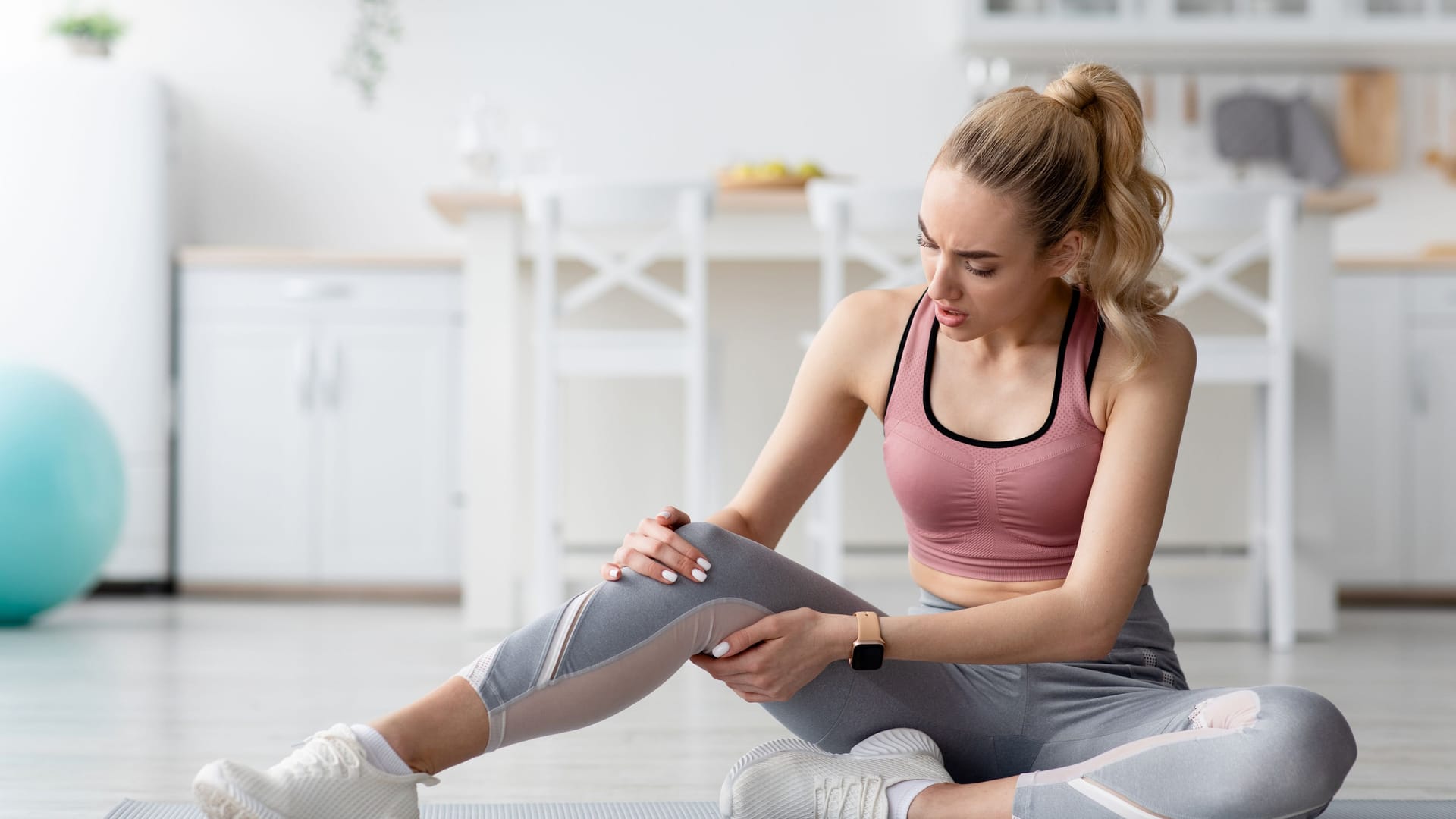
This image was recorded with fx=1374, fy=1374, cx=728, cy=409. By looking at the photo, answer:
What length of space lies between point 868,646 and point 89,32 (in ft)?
11.9

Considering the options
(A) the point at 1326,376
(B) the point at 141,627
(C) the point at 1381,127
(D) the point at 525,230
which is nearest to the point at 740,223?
(D) the point at 525,230

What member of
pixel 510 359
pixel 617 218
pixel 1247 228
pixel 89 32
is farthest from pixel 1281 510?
pixel 89 32

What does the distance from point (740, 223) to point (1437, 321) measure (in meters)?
1.91

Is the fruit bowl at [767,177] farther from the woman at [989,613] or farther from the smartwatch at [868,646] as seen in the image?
the smartwatch at [868,646]

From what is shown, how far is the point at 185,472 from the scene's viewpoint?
12.3 ft

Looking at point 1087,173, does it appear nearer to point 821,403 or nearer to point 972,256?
point 972,256

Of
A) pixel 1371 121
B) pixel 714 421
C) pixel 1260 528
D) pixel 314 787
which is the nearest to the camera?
pixel 314 787

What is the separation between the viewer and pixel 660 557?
123 centimetres

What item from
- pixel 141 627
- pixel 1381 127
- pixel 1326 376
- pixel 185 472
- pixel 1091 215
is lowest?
pixel 141 627

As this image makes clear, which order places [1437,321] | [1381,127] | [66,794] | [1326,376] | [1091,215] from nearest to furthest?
[1091,215] < [66,794] < [1326,376] < [1437,321] < [1381,127]

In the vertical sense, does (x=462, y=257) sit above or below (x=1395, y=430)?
above

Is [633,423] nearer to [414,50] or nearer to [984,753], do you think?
[414,50]

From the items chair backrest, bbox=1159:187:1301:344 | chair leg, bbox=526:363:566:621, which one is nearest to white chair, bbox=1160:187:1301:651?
chair backrest, bbox=1159:187:1301:344

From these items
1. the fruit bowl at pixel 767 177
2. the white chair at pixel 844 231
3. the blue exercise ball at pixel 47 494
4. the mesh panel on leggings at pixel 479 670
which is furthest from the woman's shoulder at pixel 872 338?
the blue exercise ball at pixel 47 494
